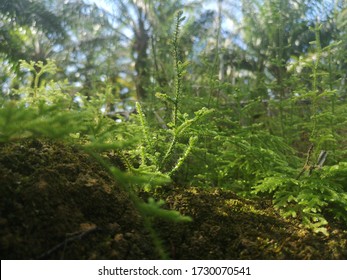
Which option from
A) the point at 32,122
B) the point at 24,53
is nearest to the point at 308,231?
the point at 32,122

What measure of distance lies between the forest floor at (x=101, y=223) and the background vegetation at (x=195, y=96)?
13 centimetres

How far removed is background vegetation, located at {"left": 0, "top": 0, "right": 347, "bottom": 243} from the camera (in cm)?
222

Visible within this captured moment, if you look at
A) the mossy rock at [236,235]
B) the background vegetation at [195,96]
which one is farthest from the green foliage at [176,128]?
the mossy rock at [236,235]

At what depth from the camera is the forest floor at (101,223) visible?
61.6 inches

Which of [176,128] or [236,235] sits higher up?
[176,128]

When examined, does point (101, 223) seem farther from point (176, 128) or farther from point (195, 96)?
point (195, 96)

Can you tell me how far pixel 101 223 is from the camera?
178 cm

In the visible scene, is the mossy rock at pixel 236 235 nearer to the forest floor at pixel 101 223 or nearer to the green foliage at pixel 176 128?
the forest floor at pixel 101 223

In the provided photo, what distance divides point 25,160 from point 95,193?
43cm

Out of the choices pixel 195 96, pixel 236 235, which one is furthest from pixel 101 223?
pixel 195 96

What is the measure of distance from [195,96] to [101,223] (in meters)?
2.59

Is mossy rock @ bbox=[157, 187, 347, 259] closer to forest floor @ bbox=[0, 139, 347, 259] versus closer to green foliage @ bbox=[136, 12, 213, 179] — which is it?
forest floor @ bbox=[0, 139, 347, 259]

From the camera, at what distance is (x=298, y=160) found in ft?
10.0

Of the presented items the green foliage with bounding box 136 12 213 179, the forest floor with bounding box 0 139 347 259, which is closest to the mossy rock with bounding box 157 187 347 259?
the forest floor with bounding box 0 139 347 259
